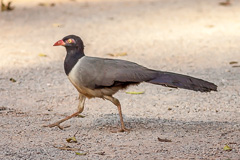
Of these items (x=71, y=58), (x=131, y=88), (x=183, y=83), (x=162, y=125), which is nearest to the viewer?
(x=183, y=83)

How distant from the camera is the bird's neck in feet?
17.1

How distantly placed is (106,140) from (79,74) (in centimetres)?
66

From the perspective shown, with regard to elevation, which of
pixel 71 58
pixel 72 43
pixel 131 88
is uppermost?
pixel 72 43

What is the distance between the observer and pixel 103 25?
10.4m

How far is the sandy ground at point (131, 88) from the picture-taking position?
4887mm

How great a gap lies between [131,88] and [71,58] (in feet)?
5.88

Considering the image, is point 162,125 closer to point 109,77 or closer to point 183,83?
point 183,83

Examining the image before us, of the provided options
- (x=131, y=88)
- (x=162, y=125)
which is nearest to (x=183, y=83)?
(x=162, y=125)

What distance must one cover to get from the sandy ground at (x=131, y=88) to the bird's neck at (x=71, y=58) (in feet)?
2.06

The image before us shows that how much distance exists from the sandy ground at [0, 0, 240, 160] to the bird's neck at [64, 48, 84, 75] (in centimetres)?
63

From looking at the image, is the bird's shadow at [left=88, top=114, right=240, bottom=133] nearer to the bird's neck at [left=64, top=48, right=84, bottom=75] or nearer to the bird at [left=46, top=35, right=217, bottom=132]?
the bird at [left=46, top=35, right=217, bottom=132]

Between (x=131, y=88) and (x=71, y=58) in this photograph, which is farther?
(x=131, y=88)

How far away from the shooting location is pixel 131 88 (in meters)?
6.91

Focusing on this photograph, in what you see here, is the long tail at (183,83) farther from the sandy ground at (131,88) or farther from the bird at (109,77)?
the sandy ground at (131,88)
